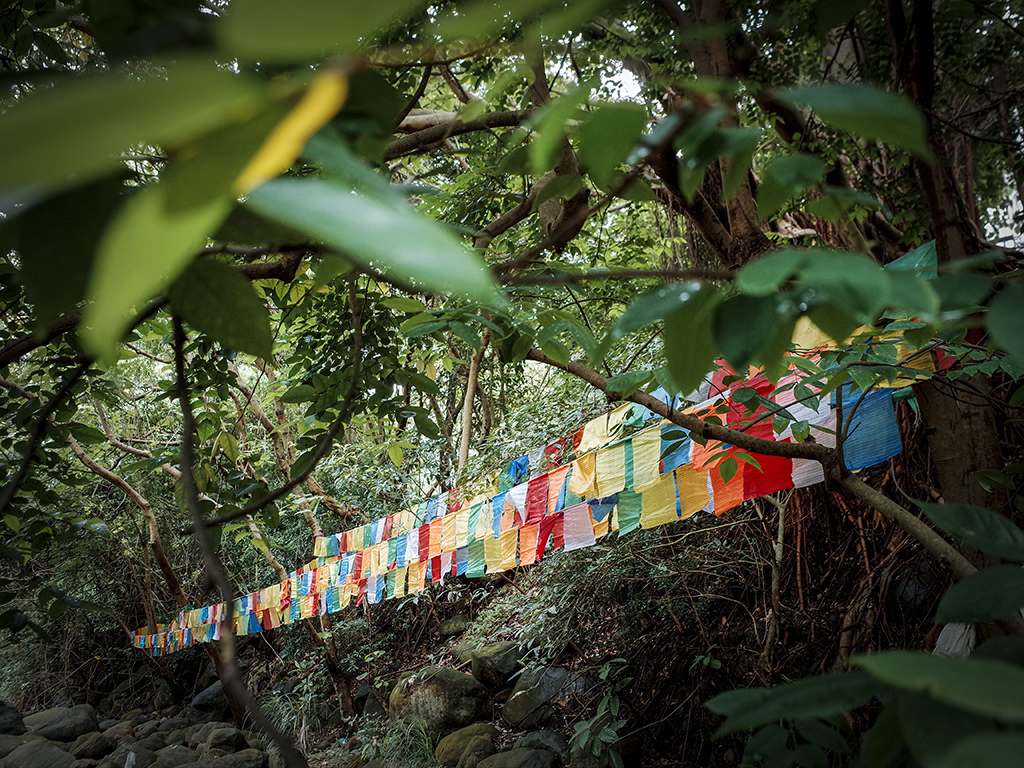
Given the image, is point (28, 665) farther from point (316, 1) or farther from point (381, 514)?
point (316, 1)

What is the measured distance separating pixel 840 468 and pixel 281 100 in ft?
3.59

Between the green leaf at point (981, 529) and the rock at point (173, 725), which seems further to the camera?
the rock at point (173, 725)

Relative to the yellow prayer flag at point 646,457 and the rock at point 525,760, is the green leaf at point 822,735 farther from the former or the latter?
the rock at point 525,760

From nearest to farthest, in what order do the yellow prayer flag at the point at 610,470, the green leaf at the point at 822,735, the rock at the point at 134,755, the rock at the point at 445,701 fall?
the green leaf at the point at 822,735 < the yellow prayer flag at the point at 610,470 < the rock at the point at 445,701 < the rock at the point at 134,755

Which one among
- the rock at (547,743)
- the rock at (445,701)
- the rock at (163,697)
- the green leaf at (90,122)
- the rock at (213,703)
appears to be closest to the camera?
the green leaf at (90,122)

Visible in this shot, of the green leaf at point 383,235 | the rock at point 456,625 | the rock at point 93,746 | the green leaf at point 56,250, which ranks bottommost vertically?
the rock at point 93,746

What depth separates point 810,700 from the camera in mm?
296

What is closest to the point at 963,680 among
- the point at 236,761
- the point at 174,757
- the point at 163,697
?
the point at 236,761

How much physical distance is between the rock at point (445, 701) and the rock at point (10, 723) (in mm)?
4388

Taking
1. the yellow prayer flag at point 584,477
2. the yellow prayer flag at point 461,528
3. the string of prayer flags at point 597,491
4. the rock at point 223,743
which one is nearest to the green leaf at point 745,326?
the string of prayer flags at point 597,491

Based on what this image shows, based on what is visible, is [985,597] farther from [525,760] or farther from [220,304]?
[525,760]

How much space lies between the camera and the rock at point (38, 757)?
5.25 m

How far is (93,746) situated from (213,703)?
4.52ft

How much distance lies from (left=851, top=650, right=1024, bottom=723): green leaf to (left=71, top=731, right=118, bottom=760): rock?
730cm
